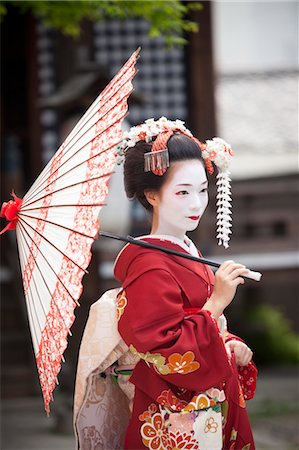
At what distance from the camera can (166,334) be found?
11.4 feet

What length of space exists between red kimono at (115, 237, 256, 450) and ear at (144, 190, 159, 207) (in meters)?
0.16

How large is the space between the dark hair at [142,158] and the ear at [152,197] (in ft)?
0.06

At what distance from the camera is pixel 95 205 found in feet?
11.3

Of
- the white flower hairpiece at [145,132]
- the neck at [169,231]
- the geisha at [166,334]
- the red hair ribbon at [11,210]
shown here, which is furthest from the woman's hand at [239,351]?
the red hair ribbon at [11,210]

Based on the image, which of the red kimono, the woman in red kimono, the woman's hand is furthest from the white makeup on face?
the woman's hand

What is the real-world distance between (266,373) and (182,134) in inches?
296

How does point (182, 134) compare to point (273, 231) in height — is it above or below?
above

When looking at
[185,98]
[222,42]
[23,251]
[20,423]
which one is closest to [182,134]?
[23,251]

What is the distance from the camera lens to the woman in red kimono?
348cm

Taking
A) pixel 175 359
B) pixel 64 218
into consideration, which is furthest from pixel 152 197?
pixel 175 359

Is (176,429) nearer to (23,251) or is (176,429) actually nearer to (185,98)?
(23,251)

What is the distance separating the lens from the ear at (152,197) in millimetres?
3762

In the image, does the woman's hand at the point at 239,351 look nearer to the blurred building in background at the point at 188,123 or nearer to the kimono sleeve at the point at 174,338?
the kimono sleeve at the point at 174,338

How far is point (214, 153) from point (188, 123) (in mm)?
6898
